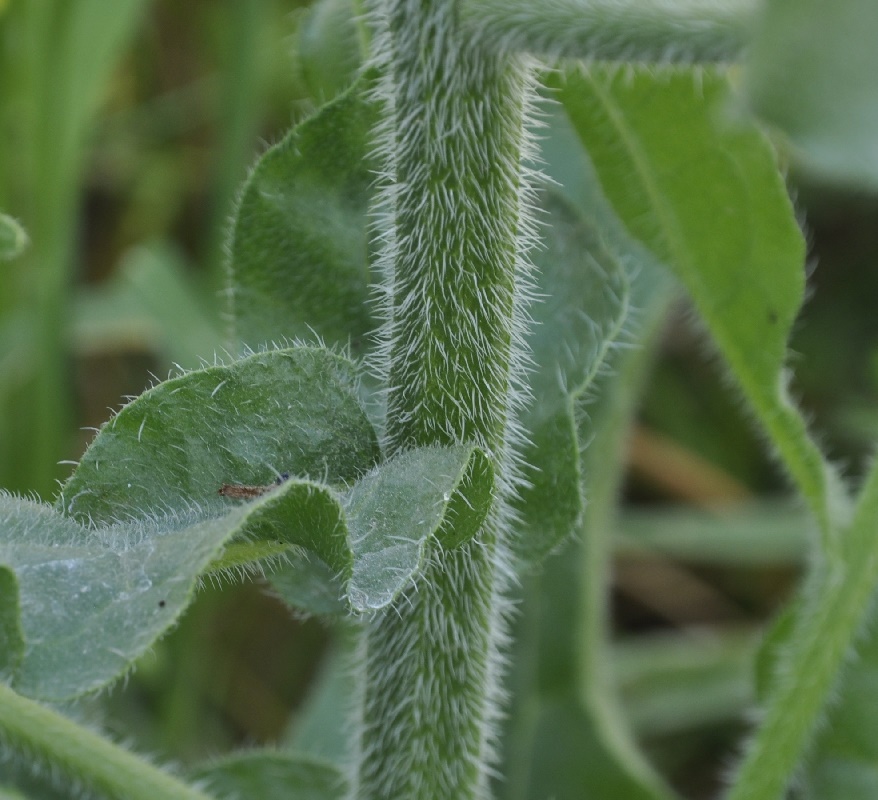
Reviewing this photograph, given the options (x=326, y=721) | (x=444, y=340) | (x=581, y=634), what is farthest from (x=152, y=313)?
(x=444, y=340)

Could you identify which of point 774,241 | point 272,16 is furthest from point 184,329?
point 774,241

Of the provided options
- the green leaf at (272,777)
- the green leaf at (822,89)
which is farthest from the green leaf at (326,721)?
the green leaf at (822,89)

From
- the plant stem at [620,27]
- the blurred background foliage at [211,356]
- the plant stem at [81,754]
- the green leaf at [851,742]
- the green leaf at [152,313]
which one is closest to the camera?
the plant stem at [620,27]

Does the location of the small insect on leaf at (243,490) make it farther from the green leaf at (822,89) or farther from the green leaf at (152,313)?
the green leaf at (152,313)

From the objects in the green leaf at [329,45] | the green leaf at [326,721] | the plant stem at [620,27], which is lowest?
the green leaf at [326,721]

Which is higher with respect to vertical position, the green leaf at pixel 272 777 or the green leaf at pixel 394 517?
the green leaf at pixel 394 517

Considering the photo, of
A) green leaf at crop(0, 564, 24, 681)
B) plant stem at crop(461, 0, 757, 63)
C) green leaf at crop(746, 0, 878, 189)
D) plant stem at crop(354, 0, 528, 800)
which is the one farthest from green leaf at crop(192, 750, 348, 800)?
green leaf at crop(746, 0, 878, 189)
